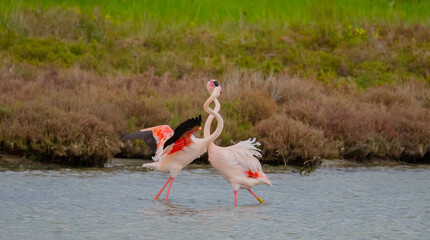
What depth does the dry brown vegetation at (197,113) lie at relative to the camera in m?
11.4

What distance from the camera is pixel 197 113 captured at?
13.6 m

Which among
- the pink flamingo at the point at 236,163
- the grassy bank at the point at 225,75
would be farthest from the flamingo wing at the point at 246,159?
the grassy bank at the point at 225,75

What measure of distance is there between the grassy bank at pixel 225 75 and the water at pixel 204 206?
91 cm

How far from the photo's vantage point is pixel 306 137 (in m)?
12.4

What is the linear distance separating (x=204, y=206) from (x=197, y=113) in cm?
486

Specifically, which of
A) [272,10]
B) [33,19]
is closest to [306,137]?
[33,19]

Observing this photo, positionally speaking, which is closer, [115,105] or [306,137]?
[306,137]

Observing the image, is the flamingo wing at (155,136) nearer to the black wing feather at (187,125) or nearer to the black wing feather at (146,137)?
the black wing feather at (146,137)

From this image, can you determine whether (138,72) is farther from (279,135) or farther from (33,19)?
(279,135)

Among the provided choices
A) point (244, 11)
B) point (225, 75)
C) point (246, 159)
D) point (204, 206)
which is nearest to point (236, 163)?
point (246, 159)

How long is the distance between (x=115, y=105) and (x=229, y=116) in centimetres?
221

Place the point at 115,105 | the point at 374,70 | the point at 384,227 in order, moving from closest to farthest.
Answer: the point at 384,227
the point at 115,105
the point at 374,70

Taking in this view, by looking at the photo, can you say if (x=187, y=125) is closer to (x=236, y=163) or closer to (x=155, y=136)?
(x=236, y=163)

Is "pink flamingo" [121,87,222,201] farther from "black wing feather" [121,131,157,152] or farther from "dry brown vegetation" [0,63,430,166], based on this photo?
"dry brown vegetation" [0,63,430,166]
